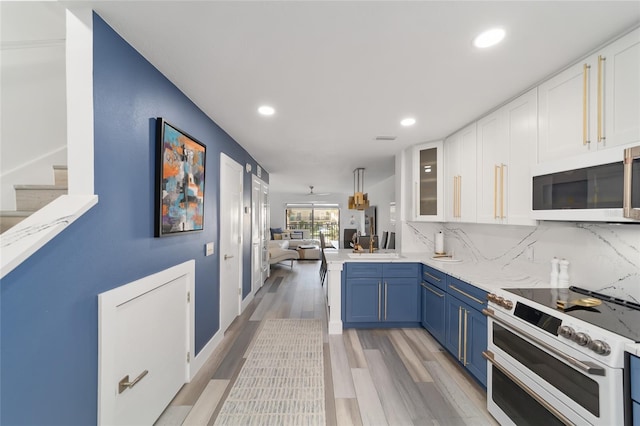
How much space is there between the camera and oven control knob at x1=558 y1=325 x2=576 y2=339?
1286 mm

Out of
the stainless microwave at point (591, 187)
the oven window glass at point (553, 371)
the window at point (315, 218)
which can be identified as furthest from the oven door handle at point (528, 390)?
the window at point (315, 218)

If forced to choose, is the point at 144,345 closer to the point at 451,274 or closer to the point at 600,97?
the point at 451,274

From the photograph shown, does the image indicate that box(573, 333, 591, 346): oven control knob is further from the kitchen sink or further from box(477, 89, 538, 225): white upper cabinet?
the kitchen sink

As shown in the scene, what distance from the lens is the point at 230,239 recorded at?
3.34 meters

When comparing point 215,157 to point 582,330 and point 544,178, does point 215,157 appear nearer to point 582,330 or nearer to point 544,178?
point 544,178

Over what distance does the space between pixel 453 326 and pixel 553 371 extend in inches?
46.5

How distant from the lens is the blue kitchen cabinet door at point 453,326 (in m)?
2.43

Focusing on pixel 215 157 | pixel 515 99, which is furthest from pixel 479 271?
pixel 215 157

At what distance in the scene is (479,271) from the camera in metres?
2.54

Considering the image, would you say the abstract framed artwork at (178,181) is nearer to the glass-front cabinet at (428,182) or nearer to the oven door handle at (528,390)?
the oven door handle at (528,390)

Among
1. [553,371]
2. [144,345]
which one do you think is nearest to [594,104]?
[553,371]

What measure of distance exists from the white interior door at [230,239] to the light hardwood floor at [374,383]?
296 millimetres

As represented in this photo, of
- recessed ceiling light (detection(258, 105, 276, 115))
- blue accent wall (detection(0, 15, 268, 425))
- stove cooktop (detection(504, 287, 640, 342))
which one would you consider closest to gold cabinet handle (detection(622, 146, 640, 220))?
stove cooktop (detection(504, 287, 640, 342))

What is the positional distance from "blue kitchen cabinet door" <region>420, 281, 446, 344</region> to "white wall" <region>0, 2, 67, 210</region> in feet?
11.7
